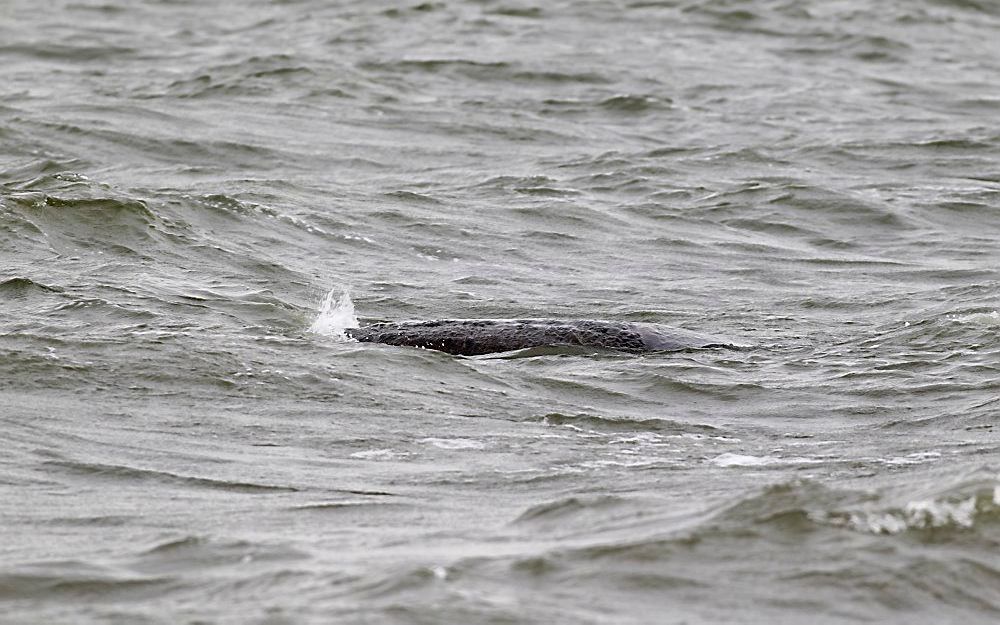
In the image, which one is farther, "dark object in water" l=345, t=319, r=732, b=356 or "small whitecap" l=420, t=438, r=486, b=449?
"dark object in water" l=345, t=319, r=732, b=356

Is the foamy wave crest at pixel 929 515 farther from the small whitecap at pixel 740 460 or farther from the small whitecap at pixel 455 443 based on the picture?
the small whitecap at pixel 455 443

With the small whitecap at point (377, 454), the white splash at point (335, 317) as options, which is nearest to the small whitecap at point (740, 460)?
the small whitecap at point (377, 454)

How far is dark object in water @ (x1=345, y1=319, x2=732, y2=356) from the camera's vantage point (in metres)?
9.32

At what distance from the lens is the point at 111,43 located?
2211cm

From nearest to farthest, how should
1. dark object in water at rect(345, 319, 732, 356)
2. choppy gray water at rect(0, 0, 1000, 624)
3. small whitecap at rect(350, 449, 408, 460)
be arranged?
choppy gray water at rect(0, 0, 1000, 624) < small whitecap at rect(350, 449, 408, 460) < dark object in water at rect(345, 319, 732, 356)

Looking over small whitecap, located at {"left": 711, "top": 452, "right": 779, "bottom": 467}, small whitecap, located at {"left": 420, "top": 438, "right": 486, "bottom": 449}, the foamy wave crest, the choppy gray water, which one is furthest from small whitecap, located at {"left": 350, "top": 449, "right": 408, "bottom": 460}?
the foamy wave crest

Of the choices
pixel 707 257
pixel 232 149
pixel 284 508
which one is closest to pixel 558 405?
pixel 284 508

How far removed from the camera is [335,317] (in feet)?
32.9

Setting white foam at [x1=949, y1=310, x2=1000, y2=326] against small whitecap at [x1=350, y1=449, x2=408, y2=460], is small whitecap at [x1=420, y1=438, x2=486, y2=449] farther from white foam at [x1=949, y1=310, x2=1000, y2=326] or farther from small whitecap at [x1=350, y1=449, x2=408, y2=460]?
white foam at [x1=949, y1=310, x2=1000, y2=326]

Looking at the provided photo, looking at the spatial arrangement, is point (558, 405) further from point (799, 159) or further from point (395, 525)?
point (799, 159)

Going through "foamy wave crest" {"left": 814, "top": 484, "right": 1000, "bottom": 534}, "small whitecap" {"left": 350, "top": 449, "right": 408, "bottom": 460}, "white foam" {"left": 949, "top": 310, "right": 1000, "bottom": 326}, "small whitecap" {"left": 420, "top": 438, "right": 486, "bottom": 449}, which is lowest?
"white foam" {"left": 949, "top": 310, "right": 1000, "bottom": 326}

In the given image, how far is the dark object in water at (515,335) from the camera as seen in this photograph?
9320 mm

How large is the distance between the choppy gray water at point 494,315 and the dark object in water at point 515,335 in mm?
168

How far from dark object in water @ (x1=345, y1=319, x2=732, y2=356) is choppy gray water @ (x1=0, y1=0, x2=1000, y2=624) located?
17 cm
